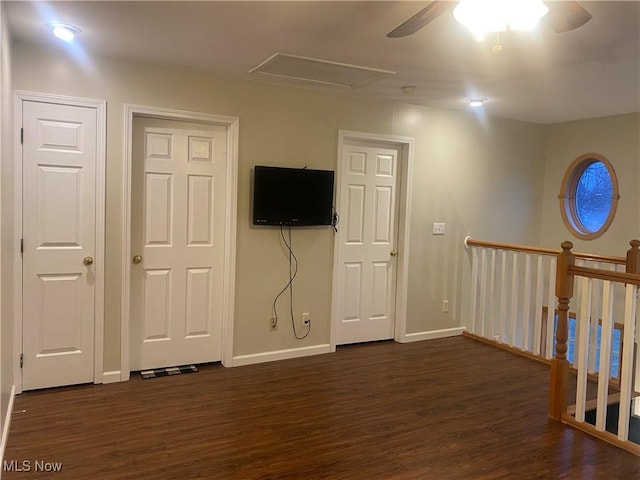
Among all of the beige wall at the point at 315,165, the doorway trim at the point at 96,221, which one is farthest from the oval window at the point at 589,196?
the doorway trim at the point at 96,221

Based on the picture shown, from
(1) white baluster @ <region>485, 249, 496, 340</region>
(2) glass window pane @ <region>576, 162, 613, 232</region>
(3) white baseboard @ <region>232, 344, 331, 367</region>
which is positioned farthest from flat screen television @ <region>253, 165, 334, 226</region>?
(2) glass window pane @ <region>576, 162, 613, 232</region>

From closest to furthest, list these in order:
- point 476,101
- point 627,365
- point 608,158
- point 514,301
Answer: point 627,365
point 476,101
point 514,301
point 608,158

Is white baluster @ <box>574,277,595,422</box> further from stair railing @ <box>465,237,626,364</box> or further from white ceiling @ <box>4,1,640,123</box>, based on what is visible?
white ceiling @ <box>4,1,640,123</box>

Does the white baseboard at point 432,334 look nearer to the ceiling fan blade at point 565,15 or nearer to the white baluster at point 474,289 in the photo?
the white baluster at point 474,289

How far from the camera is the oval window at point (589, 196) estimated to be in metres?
5.07

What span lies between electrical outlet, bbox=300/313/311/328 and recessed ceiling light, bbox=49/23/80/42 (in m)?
2.69

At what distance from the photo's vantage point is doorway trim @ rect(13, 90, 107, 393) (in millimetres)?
3123

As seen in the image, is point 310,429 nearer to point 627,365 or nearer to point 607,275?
point 627,365

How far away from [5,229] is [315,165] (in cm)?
237

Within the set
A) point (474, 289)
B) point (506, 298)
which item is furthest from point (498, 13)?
point (474, 289)

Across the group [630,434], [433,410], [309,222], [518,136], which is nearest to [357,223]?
[309,222]

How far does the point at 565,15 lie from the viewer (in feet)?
6.31

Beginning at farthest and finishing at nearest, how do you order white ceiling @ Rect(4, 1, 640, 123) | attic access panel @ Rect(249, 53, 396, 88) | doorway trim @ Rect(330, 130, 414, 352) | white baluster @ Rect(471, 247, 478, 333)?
1. white baluster @ Rect(471, 247, 478, 333)
2. doorway trim @ Rect(330, 130, 414, 352)
3. attic access panel @ Rect(249, 53, 396, 88)
4. white ceiling @ Rect(4, 1, 640, 123)

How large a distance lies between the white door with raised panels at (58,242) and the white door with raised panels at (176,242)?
337 mm
